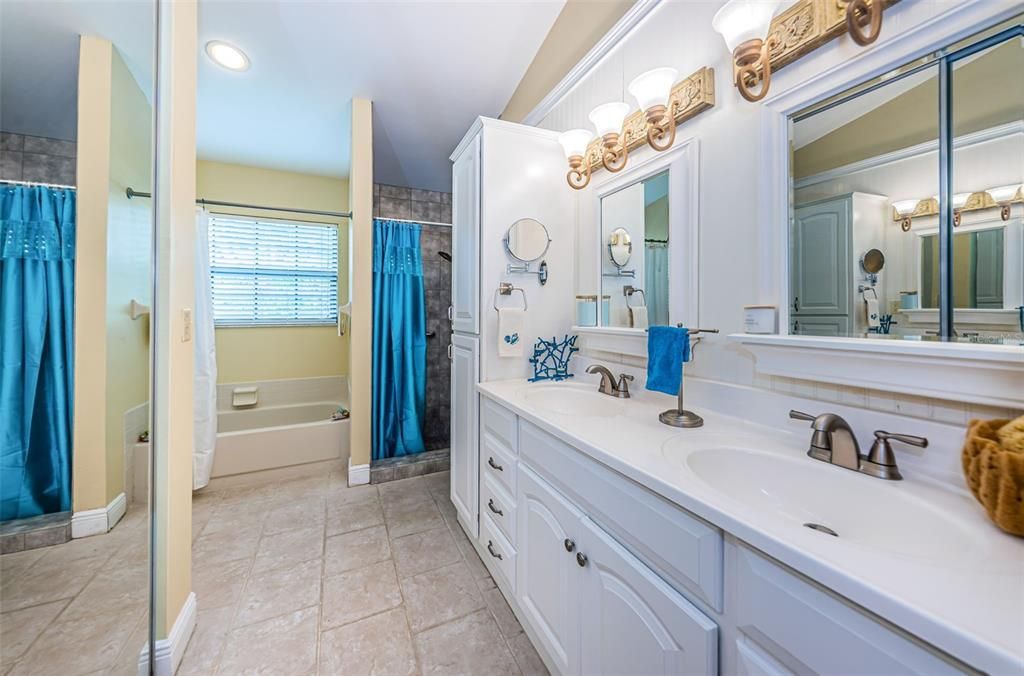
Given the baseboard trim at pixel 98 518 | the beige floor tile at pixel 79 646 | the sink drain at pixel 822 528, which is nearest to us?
the beige floor tile at pixel 79 646

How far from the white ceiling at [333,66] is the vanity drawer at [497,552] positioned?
1631mm

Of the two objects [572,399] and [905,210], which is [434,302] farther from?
[905,210]

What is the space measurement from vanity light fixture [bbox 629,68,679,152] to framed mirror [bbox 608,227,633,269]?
41 cm

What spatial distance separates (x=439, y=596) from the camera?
1527 millimetres

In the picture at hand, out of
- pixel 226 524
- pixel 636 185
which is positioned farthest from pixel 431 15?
pixel 226 524

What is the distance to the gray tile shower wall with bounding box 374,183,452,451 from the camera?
3.33 meters

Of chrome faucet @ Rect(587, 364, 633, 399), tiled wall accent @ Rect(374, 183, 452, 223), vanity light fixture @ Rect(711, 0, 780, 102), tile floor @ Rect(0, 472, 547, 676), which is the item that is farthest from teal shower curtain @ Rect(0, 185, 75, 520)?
tiled wall accent @ Rect(374, 183, 452, 223)

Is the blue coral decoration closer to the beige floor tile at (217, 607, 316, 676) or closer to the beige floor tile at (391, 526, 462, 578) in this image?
the beige floor tile at (391, 526, 462, 578)

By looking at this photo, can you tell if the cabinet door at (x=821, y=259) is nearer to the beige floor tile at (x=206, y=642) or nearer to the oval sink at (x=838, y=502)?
the oval sink at (x=838, y=502)

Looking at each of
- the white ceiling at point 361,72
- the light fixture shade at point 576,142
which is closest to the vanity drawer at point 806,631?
the light fixture shade at point 576,142

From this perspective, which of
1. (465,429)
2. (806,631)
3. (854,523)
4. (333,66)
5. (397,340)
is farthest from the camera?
(397,340)

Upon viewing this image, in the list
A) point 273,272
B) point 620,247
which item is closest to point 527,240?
point 620,247

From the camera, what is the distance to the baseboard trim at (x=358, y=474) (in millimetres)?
2494

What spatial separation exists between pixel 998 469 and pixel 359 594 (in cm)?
188
